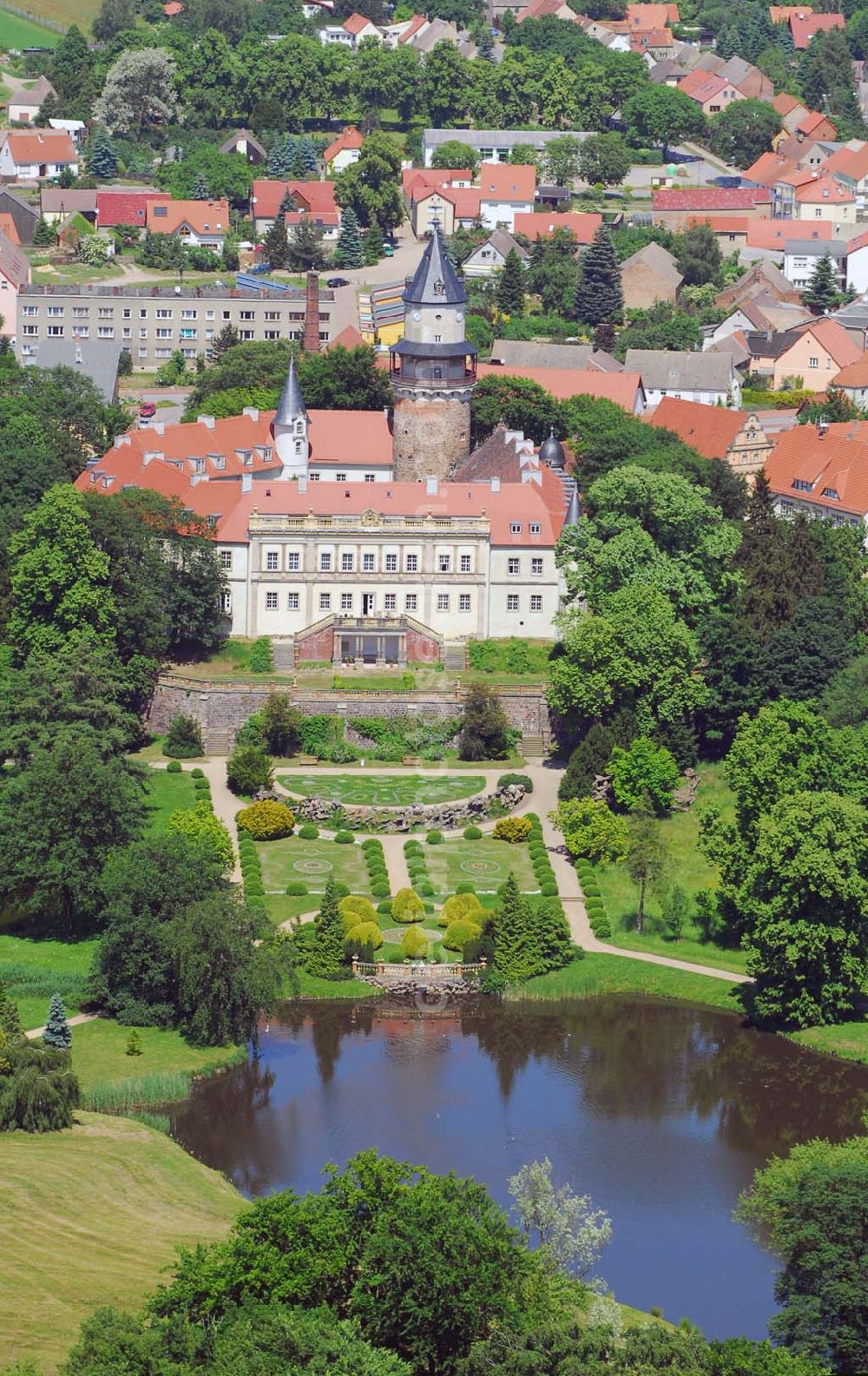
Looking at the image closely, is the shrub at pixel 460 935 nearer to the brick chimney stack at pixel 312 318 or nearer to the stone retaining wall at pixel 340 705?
the stone retaining wall at pixel 340 705

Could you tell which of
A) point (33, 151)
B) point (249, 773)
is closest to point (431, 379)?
point (249, 773)

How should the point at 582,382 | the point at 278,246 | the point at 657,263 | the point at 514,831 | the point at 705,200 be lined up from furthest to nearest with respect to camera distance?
the point at 705,200
the point at 278,246
the point at 657,263
the point at 582,382
the point at 514,831

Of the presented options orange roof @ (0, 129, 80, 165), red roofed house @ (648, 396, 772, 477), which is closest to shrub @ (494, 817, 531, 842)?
red roofed house @ (648, 396, 772, 477)

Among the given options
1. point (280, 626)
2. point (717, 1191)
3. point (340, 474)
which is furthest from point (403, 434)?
point (717, 1191)

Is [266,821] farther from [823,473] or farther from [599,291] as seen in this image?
[599,291]

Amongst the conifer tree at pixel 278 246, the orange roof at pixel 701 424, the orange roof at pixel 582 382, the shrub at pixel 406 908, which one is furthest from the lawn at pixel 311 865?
the conifer tree at pixel 278 246

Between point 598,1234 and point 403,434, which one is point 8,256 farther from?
point 598,1234
